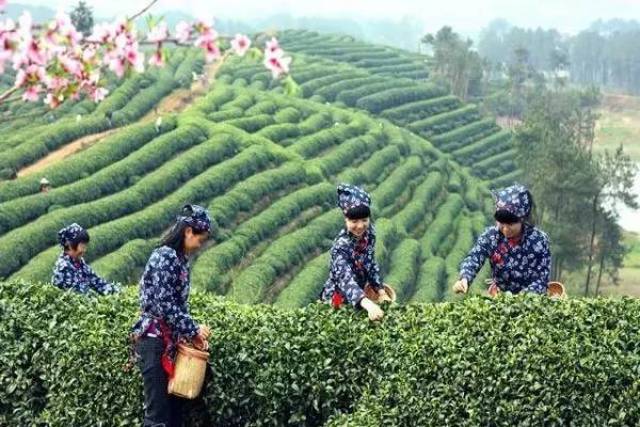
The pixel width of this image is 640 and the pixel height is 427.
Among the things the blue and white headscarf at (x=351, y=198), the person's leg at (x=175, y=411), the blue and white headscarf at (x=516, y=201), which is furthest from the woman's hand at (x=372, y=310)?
the person's leg at (x=175, y=411)

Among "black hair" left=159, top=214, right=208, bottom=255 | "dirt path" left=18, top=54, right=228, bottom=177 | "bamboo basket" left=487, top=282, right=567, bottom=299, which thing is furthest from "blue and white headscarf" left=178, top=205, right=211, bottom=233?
"dirt path" left=18, top=54, right=228, bottom=177

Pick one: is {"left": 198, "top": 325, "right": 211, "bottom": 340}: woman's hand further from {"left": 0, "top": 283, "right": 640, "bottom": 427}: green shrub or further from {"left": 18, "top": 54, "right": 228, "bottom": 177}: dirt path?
{"left": 18, "top": 54, "right": 228, "bottom": 177}: dirt path

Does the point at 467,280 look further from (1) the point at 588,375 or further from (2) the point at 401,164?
(2) the point at 401,164

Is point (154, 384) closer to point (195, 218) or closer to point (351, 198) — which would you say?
point (195, 218)

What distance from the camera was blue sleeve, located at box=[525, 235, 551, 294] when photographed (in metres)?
6.57

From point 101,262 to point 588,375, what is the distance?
76.5 ft

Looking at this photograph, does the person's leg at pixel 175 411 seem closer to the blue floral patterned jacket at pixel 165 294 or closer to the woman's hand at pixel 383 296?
the blue floral patterned jacket at pixel 165 294

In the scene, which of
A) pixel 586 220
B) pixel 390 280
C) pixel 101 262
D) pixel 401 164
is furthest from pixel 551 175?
pixel 101 262

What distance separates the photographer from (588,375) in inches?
218

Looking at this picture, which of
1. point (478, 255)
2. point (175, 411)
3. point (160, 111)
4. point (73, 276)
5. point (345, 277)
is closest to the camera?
point (175, 411)

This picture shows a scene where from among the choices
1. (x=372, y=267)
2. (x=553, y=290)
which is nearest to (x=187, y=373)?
(x=372, y=267)

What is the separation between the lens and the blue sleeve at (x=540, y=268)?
657 cm

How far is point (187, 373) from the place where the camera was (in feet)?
19.4

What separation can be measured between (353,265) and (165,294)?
59.2 inches
